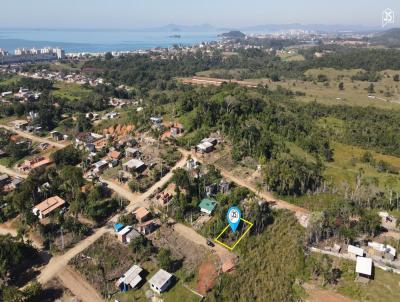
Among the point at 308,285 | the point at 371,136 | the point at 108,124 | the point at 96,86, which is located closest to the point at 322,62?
the point at 371,136

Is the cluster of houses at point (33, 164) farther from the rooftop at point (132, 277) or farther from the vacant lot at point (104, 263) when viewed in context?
the rooftop at point (132, 277)

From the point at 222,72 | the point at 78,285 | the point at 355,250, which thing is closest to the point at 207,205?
the point at 78,285

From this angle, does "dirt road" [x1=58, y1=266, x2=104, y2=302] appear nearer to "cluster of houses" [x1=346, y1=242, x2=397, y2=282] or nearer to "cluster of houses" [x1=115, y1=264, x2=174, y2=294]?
"cluster of houses" [x1=115, y1=264, x2=174, y2=294]

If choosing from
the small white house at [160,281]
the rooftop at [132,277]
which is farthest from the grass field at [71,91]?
the small white house at [160,281]

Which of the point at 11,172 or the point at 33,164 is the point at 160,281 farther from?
the point at 11,172

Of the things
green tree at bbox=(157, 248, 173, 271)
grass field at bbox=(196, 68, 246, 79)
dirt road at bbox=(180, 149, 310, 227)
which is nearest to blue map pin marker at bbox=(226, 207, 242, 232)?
green tree at bbox=(157, 248, 173, 271)

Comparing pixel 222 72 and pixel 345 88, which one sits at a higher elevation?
pixel 222 72
